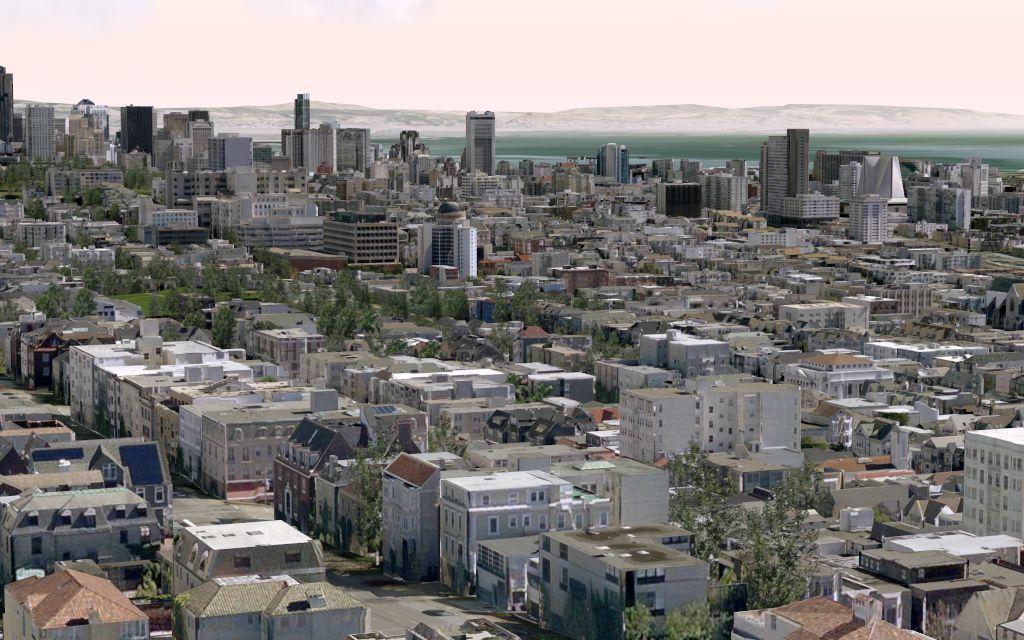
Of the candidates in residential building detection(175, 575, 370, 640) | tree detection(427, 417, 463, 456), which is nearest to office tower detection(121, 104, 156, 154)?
tree detection(427, 417, 463, 456)

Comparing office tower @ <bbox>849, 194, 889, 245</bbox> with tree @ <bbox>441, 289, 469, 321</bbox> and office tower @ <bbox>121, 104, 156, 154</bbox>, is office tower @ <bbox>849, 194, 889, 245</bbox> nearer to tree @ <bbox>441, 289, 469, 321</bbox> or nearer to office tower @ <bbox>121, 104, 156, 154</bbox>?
tree @ <bbox>441, 289, 469, 321</bbox>

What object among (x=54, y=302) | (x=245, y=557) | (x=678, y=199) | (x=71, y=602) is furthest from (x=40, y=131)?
(x=71, y=602)

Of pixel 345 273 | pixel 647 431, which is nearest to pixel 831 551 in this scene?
pixel 647 431

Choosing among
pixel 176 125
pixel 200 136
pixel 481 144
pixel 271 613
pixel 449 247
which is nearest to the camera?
pixel 271 613

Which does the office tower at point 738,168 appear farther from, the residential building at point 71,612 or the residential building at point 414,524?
the residential building at point 71,612

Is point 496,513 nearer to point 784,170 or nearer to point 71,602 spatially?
point 71,602
